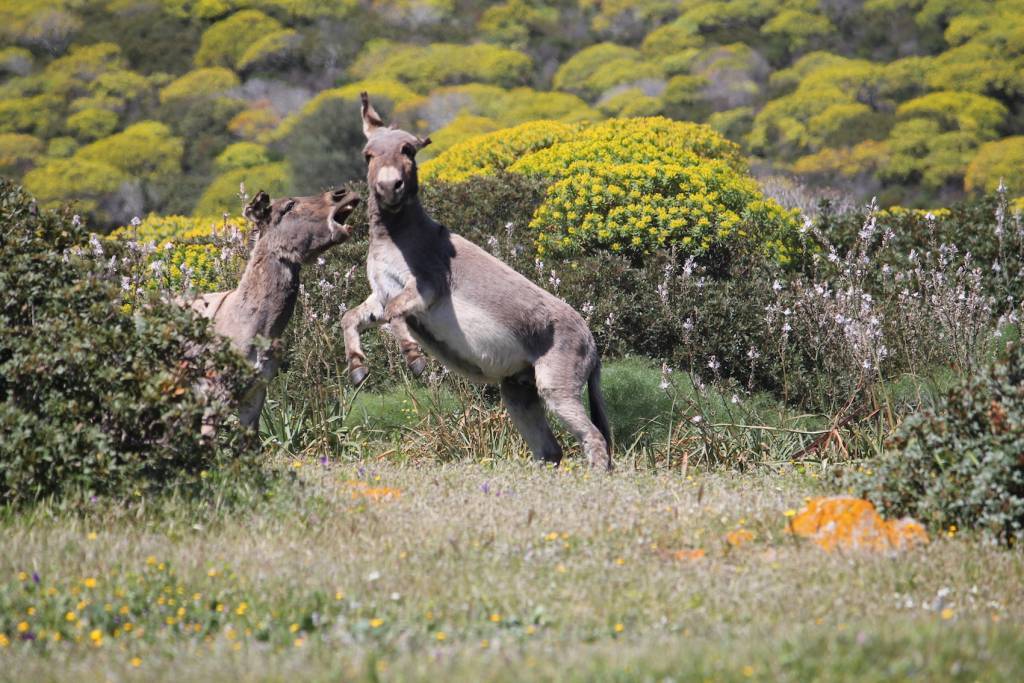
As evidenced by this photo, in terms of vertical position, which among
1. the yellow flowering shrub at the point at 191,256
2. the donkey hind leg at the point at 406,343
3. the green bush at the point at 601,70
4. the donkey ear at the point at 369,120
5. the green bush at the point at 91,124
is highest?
the donkey ear at the point at 369,120

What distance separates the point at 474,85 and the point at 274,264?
2773 centimetres

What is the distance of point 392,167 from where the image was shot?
23.8 ft

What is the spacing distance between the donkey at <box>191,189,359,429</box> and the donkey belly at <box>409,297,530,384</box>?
2.51 feet

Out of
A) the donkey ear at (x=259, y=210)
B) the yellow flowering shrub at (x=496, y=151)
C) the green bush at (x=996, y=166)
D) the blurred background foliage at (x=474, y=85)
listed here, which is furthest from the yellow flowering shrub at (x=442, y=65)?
the donkey ear at (x=259, y=210)

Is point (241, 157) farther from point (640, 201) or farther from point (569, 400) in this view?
point (569, 400)

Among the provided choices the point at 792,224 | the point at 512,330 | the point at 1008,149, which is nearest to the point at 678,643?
the point at 512,330

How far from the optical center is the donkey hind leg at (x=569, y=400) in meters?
7.61

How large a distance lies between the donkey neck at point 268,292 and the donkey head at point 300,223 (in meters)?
0.07

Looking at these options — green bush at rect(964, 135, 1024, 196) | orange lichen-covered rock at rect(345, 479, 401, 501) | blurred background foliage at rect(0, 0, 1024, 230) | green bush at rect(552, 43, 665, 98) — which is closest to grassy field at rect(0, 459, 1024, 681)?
orange lichen-covered rock at rect(345, 479, 401, 501)

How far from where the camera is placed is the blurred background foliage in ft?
97.0

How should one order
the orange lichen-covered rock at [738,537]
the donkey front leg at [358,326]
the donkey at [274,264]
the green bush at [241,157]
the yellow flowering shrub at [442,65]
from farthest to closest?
Answer: 1. the yellow flowering shrub at [442,65]
2. the green bush at [241,157]
3. the donkey at [274,264]
4. the donkey front leg at [358,326]
5. the orange lichen-covered rock at [738,537]

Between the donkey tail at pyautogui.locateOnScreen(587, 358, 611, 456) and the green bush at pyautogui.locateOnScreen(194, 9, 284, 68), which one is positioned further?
the green bush at pyautogui.locateOnScreen(194, 9, 284, 68)

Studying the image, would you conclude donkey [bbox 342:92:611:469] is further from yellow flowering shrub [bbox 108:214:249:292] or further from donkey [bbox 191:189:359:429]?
yellow flowering shrub [bbox 108:214:249:292]

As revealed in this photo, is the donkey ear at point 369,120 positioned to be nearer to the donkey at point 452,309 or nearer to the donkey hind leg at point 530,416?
the donkey at point 452,309
